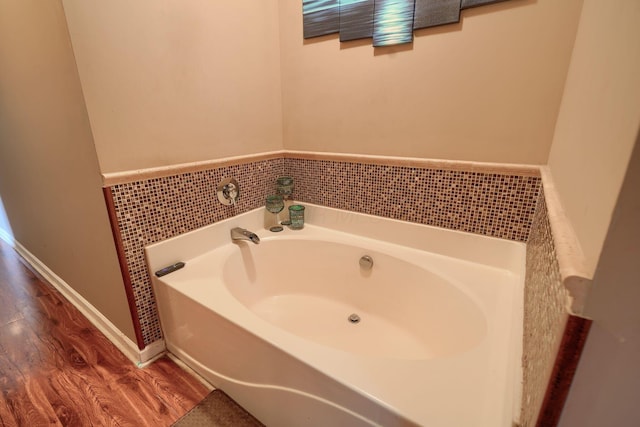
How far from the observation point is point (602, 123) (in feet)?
1.54

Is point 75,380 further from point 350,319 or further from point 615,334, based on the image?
point 615,334

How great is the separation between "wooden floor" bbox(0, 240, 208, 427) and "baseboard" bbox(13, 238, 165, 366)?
0.09ft

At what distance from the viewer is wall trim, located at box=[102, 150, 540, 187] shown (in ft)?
3.85

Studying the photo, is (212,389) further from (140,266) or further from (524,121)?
(524,121)

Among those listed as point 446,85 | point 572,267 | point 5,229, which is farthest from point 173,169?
point 5,229

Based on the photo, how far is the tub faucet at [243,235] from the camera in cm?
160

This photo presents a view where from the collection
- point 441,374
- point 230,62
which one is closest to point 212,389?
point 441,374

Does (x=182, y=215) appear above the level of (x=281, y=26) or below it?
below

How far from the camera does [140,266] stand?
130cm

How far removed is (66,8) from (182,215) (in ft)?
2.79

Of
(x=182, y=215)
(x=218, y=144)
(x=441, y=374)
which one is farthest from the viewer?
(x=218, y=144)

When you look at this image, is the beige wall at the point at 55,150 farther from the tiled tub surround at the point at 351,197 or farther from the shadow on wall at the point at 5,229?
the shadow on wall at the point at 5,229

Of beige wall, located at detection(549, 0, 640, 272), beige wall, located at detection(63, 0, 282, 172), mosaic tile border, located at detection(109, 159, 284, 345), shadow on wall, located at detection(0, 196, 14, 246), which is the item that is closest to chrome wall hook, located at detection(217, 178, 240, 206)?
mosaic tile border, located at detection(109, 159, 284, 345)

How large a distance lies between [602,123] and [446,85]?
905 mm
